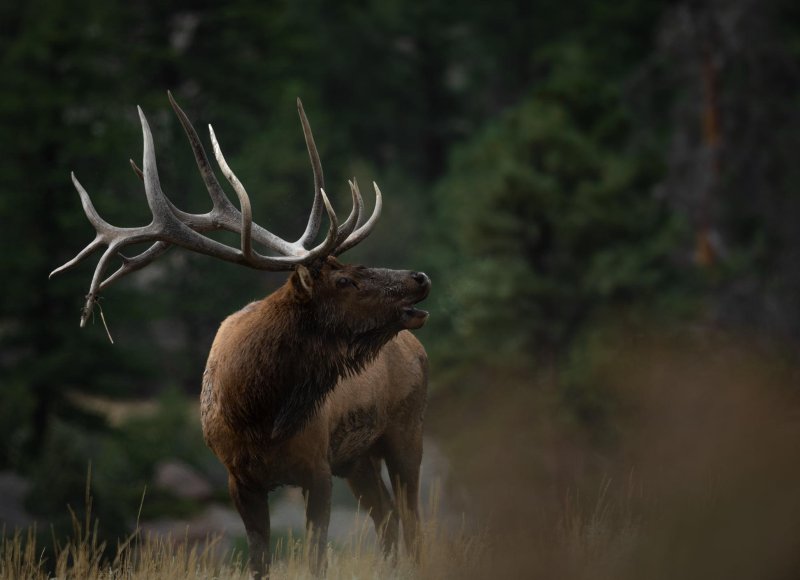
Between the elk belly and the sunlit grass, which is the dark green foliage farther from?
the sunlit grass

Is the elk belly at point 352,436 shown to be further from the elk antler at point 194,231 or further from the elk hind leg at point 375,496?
the elk antler at point 194,231

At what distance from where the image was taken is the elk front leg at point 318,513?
5.84m

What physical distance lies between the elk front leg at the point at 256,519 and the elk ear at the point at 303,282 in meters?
0.93

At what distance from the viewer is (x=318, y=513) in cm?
591

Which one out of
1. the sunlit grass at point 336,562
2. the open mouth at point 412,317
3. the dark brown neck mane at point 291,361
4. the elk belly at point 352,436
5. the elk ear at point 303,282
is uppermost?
the elk ear at point 303,282

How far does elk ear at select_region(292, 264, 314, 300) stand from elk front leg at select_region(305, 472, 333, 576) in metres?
0.86

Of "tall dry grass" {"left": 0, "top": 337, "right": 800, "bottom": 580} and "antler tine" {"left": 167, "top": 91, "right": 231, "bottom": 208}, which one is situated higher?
"antler tine" {"left": 167, "top": 91, "right": 231, "bottom": 208}

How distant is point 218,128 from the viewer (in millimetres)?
25094

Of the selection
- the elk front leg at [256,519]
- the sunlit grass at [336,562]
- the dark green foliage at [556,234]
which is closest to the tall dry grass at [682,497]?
the sunlit grass at [336,562]

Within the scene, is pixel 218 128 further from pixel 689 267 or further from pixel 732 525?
pixel 732 525

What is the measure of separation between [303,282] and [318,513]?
1093 mm

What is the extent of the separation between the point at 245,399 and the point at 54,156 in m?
14.0

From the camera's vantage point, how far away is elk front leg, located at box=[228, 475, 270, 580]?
5.91 m

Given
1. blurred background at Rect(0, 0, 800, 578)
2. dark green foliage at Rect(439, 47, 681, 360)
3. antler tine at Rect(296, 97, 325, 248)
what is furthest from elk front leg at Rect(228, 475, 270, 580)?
dark green foliage at Rect(439, 47, 681, 360)
